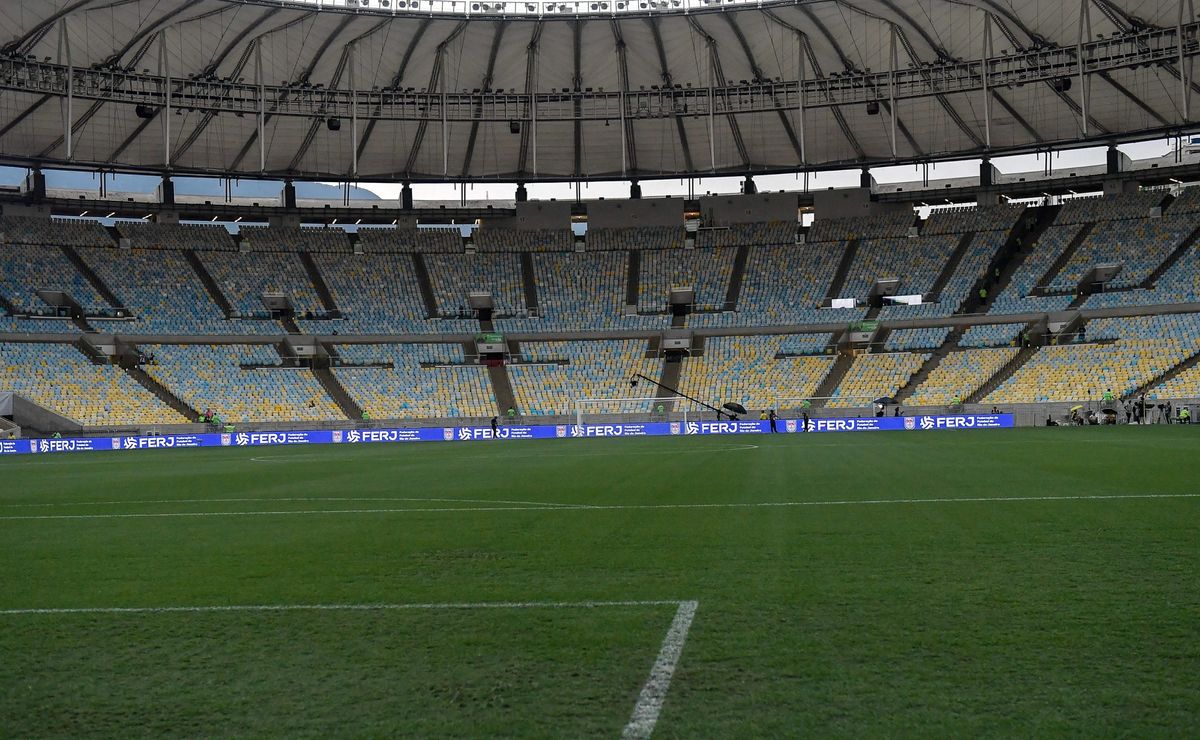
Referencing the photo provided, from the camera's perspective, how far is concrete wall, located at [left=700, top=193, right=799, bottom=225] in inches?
2687

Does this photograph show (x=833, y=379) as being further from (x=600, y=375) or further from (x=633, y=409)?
(x=600, y=375)

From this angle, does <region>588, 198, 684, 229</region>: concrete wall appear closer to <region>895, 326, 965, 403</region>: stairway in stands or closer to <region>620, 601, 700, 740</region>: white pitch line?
<region>895, 326, 965, 403</region>: stairway in stands

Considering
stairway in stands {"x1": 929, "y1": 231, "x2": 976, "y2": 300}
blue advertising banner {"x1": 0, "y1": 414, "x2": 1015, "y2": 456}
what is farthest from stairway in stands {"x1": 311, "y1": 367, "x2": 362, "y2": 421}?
stairway in stands {"x1": 929, "y1": 231, "x2": 976, "y2": 300}

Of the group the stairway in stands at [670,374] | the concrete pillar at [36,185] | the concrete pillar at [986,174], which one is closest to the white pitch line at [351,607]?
the stairway in stands at [670,374]

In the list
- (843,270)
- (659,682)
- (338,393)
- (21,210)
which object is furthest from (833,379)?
(659,682)

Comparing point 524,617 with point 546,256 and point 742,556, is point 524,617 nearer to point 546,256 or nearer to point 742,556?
point 742,556

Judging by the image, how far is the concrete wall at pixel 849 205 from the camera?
6694cm

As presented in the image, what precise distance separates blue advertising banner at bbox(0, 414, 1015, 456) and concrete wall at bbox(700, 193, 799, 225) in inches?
911

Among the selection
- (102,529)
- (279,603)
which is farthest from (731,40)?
(279,603)

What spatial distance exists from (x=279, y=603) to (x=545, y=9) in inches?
2006

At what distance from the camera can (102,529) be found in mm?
11438

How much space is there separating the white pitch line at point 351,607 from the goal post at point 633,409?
141 feet

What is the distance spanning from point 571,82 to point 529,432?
22.9 meters

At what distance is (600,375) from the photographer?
58594 millimetres
